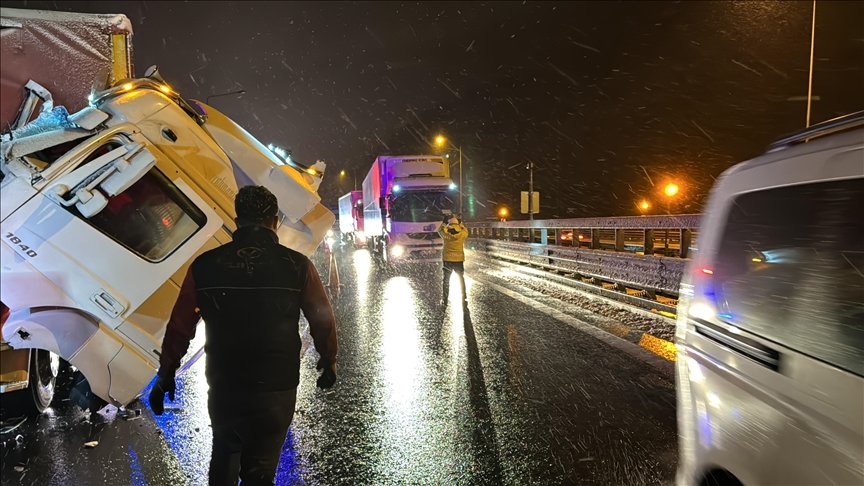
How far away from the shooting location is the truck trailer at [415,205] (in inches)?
843

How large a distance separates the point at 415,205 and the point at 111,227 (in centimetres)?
1757

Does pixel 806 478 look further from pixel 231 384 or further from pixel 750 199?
pixel 231 384

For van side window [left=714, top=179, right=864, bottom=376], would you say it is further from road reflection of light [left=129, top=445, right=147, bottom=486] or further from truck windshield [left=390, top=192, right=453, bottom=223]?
truck windshield [left=390, top=192, right=453, bottom=223]

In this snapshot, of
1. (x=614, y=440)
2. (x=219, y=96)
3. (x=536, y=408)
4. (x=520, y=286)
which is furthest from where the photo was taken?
(x=219, y=96)

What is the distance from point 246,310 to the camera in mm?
2631

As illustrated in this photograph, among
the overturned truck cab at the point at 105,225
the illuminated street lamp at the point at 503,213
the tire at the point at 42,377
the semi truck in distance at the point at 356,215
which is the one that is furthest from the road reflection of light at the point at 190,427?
the illuminated street lamp at the point at 503,213

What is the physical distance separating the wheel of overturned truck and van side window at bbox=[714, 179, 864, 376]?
519cm

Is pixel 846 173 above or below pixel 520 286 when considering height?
above

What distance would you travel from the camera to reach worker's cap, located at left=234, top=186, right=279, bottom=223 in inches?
107

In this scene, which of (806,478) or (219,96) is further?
(219,96)

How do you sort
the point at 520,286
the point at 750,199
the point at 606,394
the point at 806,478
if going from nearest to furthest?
the point at 806,478 < the point at 750,199 < the point at 606,394 < the point at 520,286

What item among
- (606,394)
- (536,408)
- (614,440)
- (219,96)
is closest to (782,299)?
(614,440)

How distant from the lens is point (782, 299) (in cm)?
221

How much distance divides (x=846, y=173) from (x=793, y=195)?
275 mm
